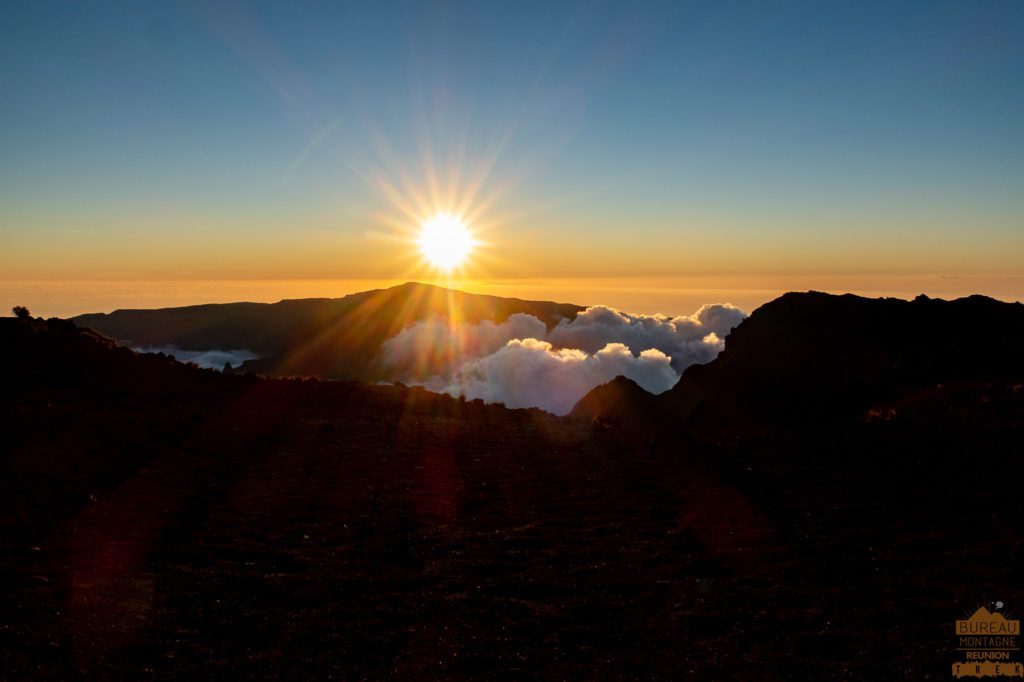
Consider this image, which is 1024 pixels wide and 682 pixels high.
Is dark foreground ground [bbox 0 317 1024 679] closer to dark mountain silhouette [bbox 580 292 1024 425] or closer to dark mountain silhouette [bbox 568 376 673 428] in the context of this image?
dark mountain silhouette [bbox 580 292 1024 425]

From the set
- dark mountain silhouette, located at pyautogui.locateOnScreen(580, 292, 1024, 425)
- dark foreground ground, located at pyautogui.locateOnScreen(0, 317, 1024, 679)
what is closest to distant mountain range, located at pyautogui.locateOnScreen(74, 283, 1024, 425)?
dark mountain silhouette, located at pyautogui.locateOnScreen(580, 292, 1024, 425)

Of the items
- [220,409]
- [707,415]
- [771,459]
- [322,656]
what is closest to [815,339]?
[707,415]

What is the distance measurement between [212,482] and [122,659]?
831cm

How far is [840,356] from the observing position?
49.9m

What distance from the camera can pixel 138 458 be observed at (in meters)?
16.2

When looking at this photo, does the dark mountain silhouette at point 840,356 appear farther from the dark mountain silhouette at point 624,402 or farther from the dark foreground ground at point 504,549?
the dark foreground ground at point 504,549

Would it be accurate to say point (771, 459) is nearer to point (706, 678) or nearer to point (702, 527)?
point (702, 527)

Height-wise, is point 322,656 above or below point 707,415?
above

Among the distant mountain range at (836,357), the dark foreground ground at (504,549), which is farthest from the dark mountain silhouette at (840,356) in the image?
the dark foreground ground at (504,549)

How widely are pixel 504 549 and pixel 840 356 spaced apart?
1866 inches

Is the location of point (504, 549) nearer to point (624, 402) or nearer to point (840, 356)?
point (840, 356)

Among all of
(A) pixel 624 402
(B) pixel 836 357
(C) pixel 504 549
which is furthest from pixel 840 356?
(C) pixel 504 549

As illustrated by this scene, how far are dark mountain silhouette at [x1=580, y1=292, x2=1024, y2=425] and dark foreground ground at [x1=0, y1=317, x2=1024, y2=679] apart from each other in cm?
841

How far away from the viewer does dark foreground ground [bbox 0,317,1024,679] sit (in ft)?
23.1
